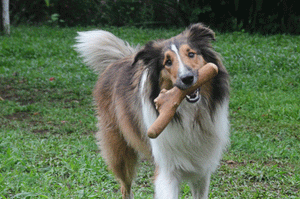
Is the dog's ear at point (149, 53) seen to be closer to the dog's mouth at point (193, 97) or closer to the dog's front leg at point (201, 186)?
the dog's mouth at point (193, 97)

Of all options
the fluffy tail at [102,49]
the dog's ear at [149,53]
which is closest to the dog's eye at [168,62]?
the dog's ear at [149,53]

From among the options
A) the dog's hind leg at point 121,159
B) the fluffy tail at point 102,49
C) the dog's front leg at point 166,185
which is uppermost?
the fluffy tail at point 102,49

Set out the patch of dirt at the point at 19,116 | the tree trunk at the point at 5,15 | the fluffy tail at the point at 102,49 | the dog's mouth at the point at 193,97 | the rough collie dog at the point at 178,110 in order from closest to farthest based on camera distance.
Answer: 1. the dog's mouth at the point at 193,97
2. the rough collie dog at the point at 178,110
3. the fluffy tail at the point at 102,49
4. the patch of dirt at the point at 19,116
5. the tree trunk at the point at 5,15

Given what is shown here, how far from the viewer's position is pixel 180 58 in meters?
3.04

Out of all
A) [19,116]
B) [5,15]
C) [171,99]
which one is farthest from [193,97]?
[5,15]

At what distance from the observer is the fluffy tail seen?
4.71 m

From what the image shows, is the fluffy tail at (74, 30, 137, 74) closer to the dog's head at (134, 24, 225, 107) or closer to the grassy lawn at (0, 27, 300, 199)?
the grassy lawn at (0, 27, 300, 199)

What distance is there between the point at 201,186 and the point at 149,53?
4.34ft

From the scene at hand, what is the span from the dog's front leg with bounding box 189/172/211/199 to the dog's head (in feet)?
3.05

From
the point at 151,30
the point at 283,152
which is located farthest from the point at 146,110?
the point at 151,30

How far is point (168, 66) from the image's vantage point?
10.2 ft

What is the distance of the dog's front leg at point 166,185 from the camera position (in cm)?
335

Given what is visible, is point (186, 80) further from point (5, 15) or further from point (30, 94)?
point (5, 15)

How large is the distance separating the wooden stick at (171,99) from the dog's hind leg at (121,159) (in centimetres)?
130
